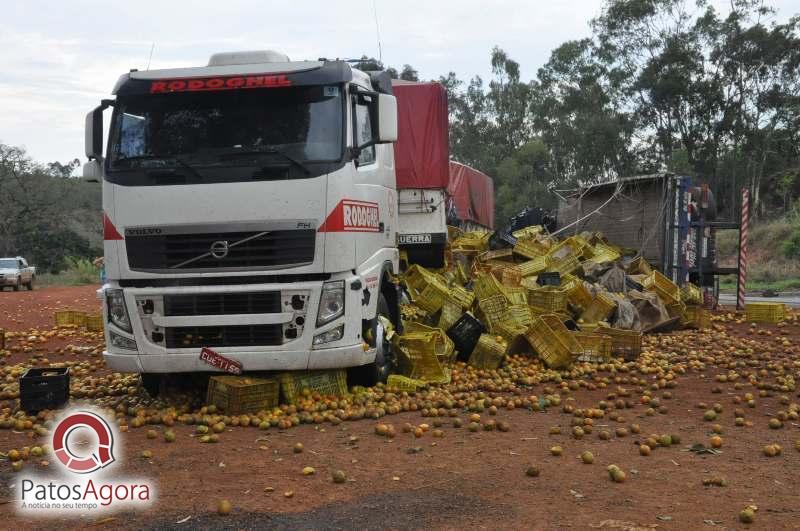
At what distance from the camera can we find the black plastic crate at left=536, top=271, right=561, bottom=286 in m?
12.5

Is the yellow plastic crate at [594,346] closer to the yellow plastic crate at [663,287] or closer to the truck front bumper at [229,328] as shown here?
the yellow plastic crate at [663,287]

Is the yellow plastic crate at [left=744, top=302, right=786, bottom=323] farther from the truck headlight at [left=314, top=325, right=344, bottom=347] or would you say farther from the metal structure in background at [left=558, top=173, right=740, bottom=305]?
the truck headlight at [left=314, top=325, right=344, bottom=347]

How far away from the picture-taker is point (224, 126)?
746 centimetres

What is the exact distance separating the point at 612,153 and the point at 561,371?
36.2 metres

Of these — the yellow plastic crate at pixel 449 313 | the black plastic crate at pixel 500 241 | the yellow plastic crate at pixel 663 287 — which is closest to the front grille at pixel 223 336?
the yellow plastic crate at pixel 449 313

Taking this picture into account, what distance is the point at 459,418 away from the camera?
723 cm

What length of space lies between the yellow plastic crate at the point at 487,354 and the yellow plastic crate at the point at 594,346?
1156 millimetres

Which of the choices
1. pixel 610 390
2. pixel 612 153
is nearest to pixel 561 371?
pixel 610 390

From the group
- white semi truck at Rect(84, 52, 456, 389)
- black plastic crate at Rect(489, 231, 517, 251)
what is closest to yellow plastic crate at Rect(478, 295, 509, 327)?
white semi truck at Rect(84, 52, 456, 389)

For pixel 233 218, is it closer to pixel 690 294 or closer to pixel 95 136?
pixel 95 136

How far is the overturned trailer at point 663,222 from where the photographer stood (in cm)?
1502

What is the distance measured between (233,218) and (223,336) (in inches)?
41.9

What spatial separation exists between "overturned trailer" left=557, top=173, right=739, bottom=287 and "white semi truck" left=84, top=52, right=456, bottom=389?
29.6 ft

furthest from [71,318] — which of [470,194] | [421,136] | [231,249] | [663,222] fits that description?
[470,194]
